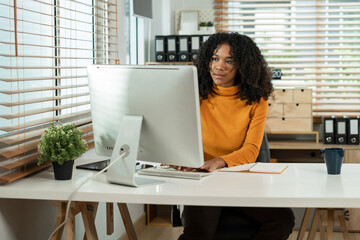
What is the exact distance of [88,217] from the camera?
203 centimetres

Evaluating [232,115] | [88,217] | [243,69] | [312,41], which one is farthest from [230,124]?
[312,41]

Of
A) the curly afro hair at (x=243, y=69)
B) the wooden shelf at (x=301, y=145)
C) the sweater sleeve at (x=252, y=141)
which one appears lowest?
the wooden shelf at (x=301, y=145)

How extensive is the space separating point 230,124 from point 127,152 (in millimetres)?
733

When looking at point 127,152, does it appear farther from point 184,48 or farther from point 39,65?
point 184,48

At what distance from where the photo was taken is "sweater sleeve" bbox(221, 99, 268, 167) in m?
2.32

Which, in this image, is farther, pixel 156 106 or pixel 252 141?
pixel 252 141

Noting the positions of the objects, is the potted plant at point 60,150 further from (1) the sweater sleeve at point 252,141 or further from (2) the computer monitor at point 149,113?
(1) the sweater sleeve at point 252,141

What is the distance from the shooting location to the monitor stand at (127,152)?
191 cm

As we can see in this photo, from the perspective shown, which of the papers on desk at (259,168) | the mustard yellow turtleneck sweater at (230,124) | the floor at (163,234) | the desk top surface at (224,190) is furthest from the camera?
the floor at (163,234)

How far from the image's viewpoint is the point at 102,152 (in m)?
2.10

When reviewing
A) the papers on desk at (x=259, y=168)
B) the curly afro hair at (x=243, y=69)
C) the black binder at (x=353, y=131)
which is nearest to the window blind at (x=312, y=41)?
the black binder at (x=353, y=131)

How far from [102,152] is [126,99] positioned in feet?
0.93

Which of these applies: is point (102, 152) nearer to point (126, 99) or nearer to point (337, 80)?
point (126, 99)

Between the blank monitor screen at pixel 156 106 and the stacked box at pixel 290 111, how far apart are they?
209 centimetres
